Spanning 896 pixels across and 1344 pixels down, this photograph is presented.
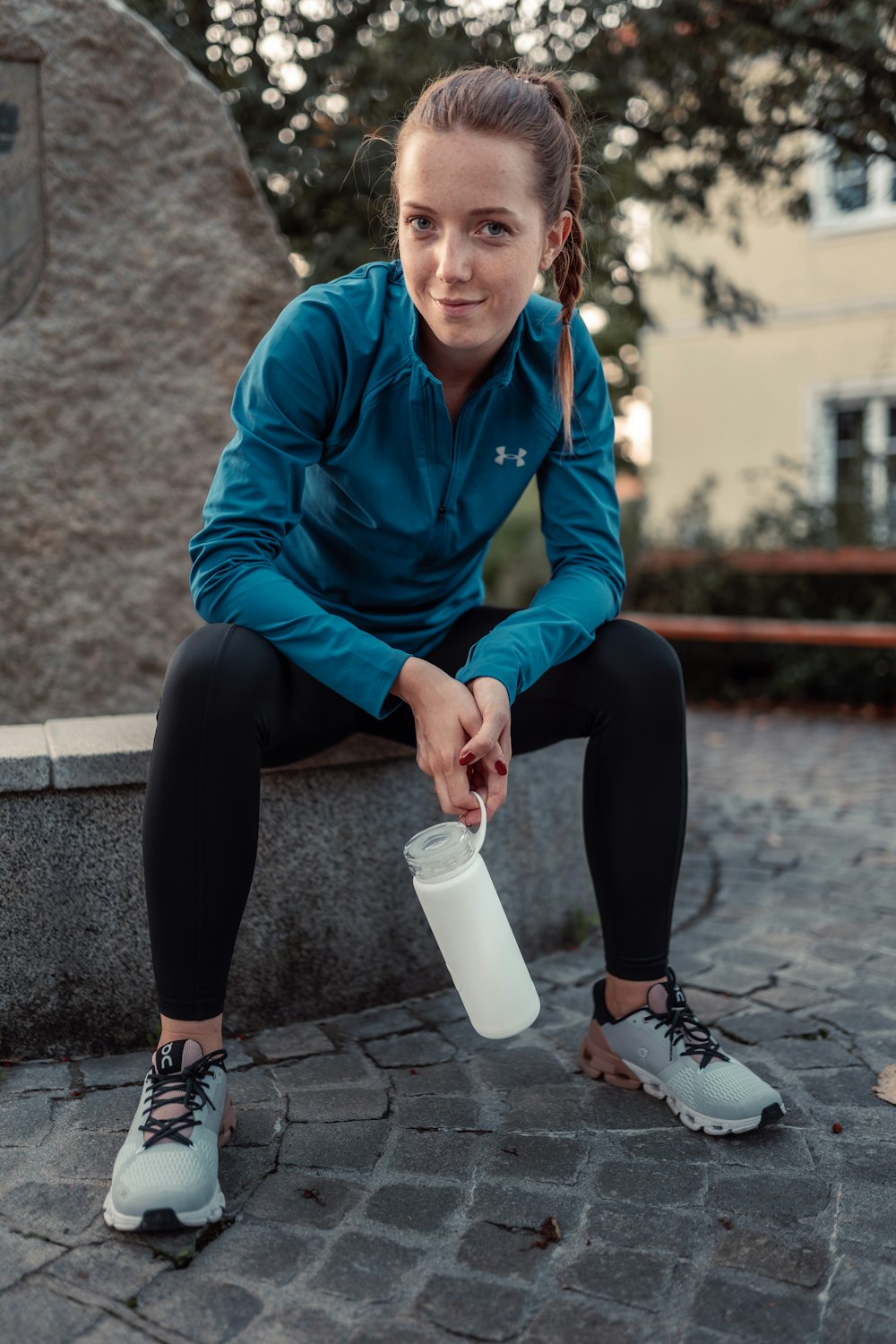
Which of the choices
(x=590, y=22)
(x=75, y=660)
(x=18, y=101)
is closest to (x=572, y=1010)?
(x=75, y=660)

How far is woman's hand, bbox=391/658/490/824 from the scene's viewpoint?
1870 millimetres

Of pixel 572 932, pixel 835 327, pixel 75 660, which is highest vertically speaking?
pixel 835 327

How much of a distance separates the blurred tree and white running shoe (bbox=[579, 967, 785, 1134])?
3526mm

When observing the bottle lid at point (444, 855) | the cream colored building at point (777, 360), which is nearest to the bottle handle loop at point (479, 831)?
the bottle lid at point (444, 855)

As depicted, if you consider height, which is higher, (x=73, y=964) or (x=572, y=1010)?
(x=73, y=964)

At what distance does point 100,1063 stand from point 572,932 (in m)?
1.23

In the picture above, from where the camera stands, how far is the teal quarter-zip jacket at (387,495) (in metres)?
1.94

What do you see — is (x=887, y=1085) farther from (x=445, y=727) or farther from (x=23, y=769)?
(x=23, y=769)

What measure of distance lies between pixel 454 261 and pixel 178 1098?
4.35ft

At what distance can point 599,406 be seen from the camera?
2.35 meters

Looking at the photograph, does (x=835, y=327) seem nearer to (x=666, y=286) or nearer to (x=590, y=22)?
(x=666, y=286)

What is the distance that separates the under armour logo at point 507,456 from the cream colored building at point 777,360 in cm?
1006

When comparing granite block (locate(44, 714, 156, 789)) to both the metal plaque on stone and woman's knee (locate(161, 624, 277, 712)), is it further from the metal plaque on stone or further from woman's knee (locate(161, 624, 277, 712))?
the metal plaque on stone

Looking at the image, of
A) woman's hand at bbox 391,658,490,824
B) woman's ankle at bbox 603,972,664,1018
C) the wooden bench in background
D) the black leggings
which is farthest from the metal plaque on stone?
the wooden bench in background
